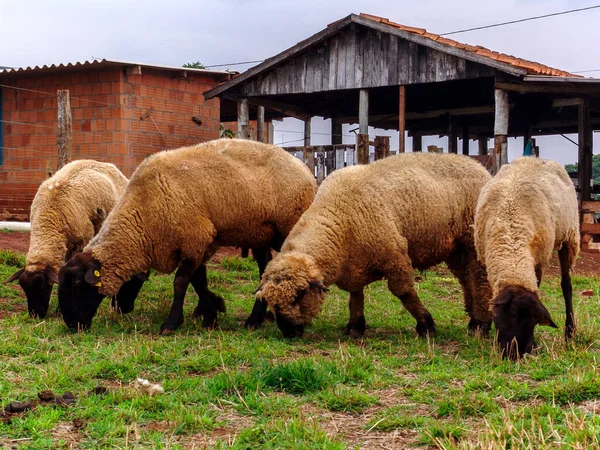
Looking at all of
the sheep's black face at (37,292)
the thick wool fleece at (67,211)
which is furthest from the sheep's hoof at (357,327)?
the thick wool fleece at (67,211)

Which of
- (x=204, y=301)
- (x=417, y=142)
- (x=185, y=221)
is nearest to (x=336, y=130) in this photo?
(x=417, y=142)

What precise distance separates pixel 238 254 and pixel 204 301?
18.4ft

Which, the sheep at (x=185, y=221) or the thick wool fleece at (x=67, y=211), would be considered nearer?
the sheep at (x=185, y=221)

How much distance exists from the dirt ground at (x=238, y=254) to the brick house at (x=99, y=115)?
3.67m

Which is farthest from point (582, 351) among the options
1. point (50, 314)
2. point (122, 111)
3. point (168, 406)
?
point (122, 111)

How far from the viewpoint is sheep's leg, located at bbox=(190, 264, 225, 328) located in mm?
8562

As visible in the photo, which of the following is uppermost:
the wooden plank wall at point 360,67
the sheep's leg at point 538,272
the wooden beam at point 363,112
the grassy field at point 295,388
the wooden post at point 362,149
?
the wooden plank wall at point 360,67

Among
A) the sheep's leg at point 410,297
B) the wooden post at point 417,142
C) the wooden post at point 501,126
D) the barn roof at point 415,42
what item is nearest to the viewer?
the sheep's leg at point 410,297

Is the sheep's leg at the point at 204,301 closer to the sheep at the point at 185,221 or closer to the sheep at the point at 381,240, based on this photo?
the sheep at the point at 185,221

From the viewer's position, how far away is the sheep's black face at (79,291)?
8.09 m

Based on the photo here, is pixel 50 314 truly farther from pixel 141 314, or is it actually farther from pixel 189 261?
pixel 189 261

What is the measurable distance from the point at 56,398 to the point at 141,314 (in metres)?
4.09

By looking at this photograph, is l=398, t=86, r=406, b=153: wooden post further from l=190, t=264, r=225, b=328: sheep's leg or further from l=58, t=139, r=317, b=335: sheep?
l=190, t=264, r=225, b=328: sheep's leg

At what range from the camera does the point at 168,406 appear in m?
5.09
